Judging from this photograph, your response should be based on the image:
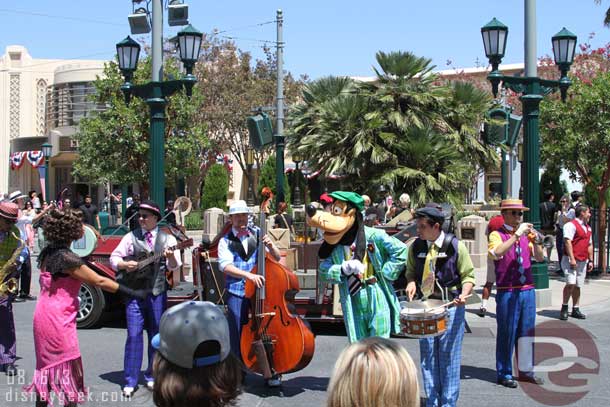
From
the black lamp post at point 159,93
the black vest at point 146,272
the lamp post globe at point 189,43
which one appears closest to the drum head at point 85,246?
the black vest at point 146,272

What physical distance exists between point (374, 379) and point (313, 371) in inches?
215

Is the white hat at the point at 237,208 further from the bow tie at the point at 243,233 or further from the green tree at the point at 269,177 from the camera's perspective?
the green tree at the point at 269,177

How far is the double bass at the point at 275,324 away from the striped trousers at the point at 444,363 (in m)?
1.08

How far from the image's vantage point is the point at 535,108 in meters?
12.5

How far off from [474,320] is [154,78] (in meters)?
6.49

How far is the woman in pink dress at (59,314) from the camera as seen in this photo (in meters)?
5.16

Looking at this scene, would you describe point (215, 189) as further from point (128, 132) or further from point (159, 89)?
point (159, 89)

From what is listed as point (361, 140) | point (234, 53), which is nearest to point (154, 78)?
point (361, 140)

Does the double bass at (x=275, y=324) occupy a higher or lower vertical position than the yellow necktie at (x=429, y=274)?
lower

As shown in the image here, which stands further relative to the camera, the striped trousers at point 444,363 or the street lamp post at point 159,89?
the street lamp post at point 159,89

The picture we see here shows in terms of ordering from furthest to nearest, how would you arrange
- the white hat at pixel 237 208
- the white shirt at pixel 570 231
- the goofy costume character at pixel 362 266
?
1. the white shirt at pixel 570 231
2. the white hat at pixel 237 208
3. the goofy costume character at pixel 362 266

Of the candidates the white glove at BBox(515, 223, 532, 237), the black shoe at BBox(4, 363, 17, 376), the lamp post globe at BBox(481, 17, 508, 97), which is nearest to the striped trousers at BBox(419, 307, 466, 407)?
the white glove at BBox(515, 223, 532, 237)

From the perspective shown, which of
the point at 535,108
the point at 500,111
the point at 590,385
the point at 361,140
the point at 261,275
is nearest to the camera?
the point at 261,275

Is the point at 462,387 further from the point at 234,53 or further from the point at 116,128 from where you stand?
the point at 234,53
